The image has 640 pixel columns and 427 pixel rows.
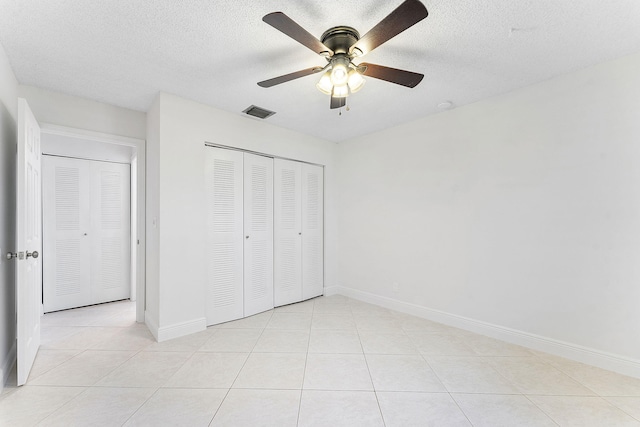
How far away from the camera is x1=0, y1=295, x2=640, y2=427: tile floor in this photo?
5.43 ft

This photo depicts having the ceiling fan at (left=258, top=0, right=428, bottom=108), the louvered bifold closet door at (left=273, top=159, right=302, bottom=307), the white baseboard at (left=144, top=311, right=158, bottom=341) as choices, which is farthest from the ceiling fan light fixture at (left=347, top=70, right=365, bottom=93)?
the white baseboard at (left=144, top=311, right=158, bottom=341)

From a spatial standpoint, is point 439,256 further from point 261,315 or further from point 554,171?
point 261,315

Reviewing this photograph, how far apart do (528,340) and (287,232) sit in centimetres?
288

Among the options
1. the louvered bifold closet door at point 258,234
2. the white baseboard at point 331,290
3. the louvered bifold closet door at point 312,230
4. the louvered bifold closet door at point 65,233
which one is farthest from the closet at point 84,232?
the white baseboard at point 331,290

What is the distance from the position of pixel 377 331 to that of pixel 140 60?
3301 mm

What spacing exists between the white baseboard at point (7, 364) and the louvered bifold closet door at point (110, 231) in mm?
1765

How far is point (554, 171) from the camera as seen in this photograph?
2436 mm

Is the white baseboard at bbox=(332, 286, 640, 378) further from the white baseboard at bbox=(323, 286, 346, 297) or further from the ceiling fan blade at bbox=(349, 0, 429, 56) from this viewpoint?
the ceiling fan blade at bbox=(349, 0, 429, 56)

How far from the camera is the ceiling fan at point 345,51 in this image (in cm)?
145

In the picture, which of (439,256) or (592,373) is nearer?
(592,373)

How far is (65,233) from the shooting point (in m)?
3.72

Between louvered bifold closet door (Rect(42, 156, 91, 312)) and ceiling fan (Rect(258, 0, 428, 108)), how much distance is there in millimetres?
3558

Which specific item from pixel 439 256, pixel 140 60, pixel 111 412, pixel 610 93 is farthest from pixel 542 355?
pixel 140 60

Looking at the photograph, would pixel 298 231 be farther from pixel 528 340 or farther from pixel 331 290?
pixel 528 340
